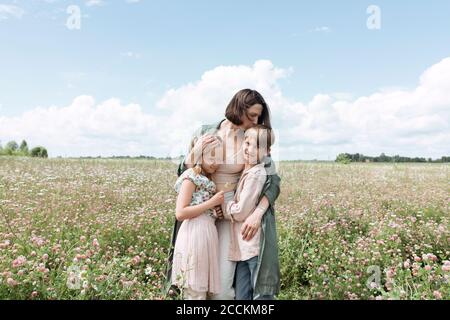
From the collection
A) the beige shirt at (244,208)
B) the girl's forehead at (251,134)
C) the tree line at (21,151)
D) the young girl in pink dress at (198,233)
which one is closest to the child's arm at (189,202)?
the young girl in pink dress at (198,233)

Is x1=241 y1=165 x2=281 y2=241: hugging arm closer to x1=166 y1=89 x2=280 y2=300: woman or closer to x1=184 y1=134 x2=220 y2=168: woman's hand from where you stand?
x1=166 y1=89 x2=280 y2=300: woman

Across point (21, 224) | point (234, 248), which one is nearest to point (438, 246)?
point (234, 248)

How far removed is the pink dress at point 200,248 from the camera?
3072mm

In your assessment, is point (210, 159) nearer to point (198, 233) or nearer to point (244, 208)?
point (244, 208)

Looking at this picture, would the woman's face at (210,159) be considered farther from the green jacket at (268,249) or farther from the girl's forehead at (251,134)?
the green jacket at (268,249)

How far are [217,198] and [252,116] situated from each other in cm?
62

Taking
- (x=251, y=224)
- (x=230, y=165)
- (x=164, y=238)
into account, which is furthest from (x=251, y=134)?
(x=164, y=238)

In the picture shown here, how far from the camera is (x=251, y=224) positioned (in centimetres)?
306

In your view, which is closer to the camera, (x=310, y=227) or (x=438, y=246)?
(x=438, y=246)

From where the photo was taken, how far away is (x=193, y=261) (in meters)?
3.07
